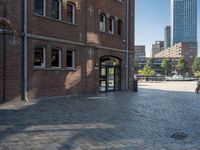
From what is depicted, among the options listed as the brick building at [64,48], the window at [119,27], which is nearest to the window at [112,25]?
the brick building at [64,48]

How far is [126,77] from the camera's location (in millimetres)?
26703

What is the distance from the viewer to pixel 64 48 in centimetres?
1925

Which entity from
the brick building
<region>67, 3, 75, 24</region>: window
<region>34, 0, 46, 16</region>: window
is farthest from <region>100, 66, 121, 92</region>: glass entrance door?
<region>34, 0, 46, 16</region>: window

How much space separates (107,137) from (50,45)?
35.9 feet

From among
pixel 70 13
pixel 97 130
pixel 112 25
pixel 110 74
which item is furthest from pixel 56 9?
pixel 97 130

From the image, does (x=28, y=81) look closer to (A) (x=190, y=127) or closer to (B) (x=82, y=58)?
(B) (x=82, y=58)

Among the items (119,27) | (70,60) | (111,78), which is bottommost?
(111,78)

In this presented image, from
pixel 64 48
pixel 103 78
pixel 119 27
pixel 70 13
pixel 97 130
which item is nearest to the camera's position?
pixel 97 130

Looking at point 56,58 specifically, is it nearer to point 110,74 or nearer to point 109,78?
point 109,78

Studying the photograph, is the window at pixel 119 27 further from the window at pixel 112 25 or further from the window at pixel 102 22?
the window at pixel 102 22

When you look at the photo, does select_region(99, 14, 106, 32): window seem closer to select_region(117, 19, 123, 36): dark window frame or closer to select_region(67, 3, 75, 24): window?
select_region(117, 19, 123, 36): dark window frame

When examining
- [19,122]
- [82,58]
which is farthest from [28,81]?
[19,122]

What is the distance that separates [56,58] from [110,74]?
24.0 feet

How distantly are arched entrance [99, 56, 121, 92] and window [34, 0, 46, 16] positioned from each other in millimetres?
7465
